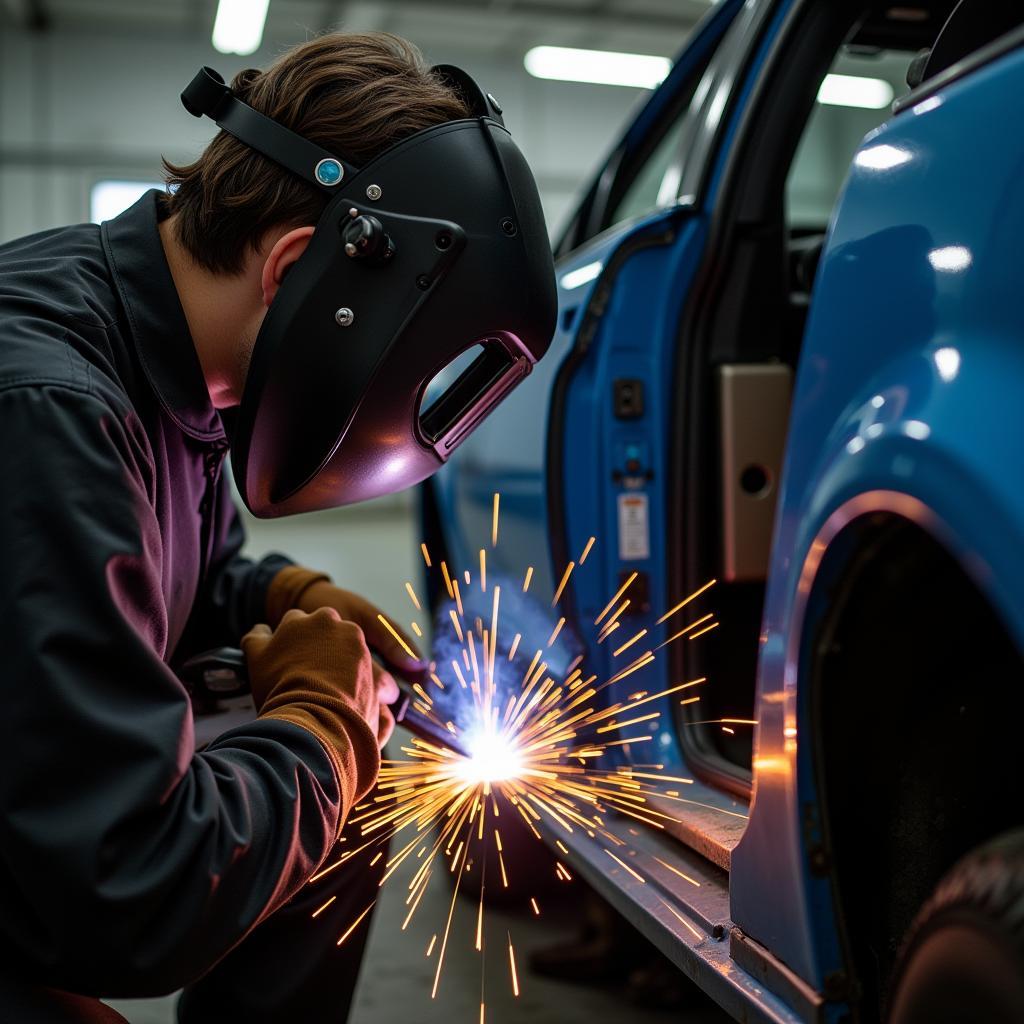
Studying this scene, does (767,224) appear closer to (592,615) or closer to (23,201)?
(592,615)

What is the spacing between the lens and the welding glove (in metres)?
1.47

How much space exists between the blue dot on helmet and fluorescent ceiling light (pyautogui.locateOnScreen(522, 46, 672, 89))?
11356 mm

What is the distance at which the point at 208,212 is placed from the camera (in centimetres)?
149

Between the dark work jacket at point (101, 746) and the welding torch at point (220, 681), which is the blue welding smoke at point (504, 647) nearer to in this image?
the welding torch at point (220, 681)

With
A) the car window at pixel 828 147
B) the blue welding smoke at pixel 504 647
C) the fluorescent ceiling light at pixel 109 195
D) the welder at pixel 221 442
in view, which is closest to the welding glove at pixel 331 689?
the welder at pixel 221 442

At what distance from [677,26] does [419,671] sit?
12103 mm

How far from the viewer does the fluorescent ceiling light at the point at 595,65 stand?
12.0 metres

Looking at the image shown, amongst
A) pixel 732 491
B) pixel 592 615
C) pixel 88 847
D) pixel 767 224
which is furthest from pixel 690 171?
pixel 88 847

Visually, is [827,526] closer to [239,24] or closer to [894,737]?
[894,737]

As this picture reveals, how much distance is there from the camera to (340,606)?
2246mm

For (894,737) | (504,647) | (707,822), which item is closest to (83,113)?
(504,647)

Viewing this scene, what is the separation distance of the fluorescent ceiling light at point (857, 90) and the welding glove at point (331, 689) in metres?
12.2

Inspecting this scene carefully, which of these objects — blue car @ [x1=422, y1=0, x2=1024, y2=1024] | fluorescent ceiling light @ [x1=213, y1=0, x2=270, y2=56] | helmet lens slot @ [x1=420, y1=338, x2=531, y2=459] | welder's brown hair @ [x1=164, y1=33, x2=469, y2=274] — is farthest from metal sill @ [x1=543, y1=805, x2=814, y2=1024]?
fluorescent ceiling light @ [x1=213, y1=0, x2=270, y2=56]

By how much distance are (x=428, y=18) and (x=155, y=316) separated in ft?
38.7
